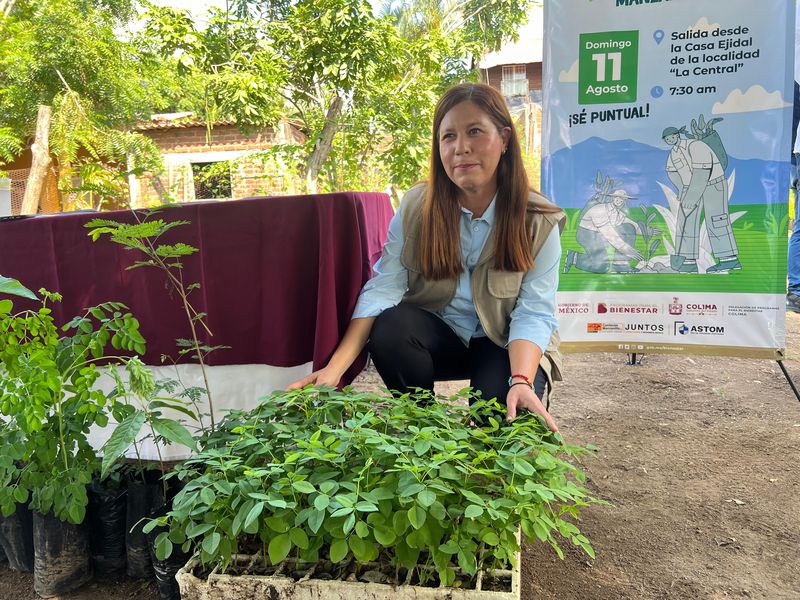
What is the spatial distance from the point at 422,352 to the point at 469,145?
2.03ft

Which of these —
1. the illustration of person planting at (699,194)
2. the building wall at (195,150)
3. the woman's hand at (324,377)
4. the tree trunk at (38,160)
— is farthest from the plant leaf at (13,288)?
the building wall at (195,150)

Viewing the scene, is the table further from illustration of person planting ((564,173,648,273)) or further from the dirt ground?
illustration of person planting ((564,173,648,273))

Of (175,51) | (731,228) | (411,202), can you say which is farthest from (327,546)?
(175,51)

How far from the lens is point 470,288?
6.24ft

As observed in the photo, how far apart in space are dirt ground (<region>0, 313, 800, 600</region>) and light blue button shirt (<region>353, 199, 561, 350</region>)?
0.64m

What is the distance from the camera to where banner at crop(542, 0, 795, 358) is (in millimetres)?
2504

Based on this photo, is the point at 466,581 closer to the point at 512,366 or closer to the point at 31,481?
the point at 512,366

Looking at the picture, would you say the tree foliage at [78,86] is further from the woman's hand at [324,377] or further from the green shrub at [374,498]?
the green shrub at [374,498]

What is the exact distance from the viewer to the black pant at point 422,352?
177 centimetres

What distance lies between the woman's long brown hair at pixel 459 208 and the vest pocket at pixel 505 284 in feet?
0.07

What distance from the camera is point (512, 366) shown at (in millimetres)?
1662

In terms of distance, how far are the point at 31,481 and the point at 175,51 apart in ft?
19.4

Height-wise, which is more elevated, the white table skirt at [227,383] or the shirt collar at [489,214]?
the shirt collar at [489,214]

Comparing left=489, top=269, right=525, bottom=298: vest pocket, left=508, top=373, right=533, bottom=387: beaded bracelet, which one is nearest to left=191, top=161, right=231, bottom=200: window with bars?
left=489, top=269, right=525, bottom=298: vest pocket
